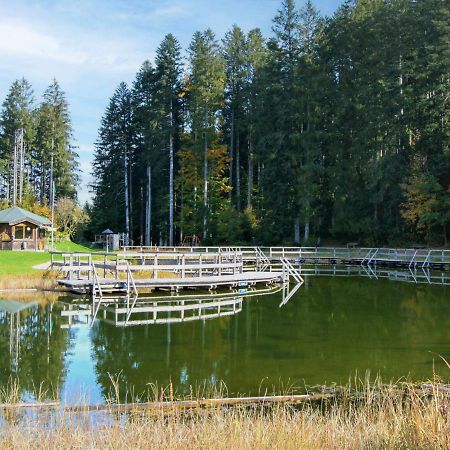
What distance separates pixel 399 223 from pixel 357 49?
1575 centimetres

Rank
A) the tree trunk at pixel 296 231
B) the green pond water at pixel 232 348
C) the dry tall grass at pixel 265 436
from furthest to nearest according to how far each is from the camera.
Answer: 1. the tree trunk at pixel 296 231
2. the green pond water at pixel 232 348
3. the dry tall grass at pixel 265 436

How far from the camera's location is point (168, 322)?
17.5 m

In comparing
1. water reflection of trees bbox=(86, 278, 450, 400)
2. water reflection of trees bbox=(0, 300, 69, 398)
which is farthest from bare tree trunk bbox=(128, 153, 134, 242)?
water reflection of trees bbox=(86, 278, 450, 400)

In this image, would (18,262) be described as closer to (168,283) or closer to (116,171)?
(168,283)

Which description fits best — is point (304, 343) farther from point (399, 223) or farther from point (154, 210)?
point (154, 210)

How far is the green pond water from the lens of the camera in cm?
1088

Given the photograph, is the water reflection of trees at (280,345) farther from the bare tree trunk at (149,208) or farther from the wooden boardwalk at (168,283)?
the bare tree trunk at (149,208)

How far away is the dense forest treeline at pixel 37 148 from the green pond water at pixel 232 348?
154 ft

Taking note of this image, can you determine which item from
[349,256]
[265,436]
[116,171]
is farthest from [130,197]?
[265,436]

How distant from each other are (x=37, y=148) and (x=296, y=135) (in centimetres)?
3604

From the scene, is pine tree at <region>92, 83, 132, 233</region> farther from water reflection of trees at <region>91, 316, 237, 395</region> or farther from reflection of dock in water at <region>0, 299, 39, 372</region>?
water reflection of trees at <region>91, 316, 237, 395</region>

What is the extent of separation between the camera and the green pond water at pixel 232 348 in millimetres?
10883

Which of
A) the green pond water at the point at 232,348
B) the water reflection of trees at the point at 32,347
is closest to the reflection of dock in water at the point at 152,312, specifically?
A: the green pond water at the point at 232,348

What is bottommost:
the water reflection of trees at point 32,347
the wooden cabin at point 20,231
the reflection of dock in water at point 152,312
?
the water reflection of trees at point 32,347
